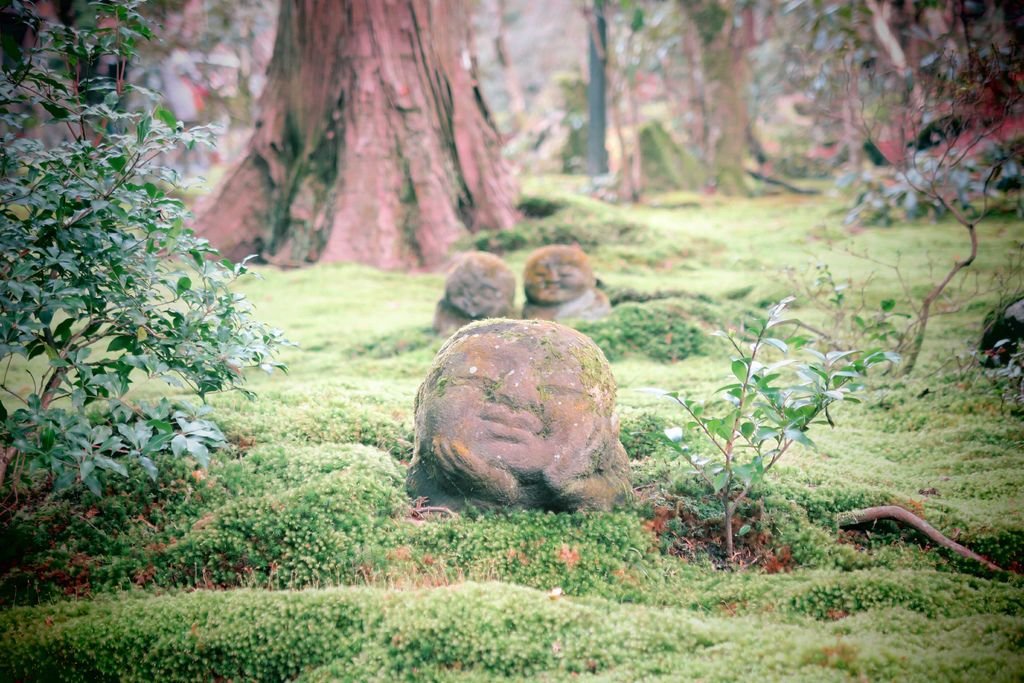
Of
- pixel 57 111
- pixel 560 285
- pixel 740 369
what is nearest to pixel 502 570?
pixel 740 369

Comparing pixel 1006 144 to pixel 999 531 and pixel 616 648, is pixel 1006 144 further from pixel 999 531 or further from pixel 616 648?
pixel 616 648

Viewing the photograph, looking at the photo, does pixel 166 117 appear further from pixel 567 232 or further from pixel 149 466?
pixel 567 232

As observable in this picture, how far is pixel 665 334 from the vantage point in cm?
620

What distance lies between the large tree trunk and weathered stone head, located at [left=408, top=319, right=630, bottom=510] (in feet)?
21.1

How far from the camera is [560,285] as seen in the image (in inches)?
254

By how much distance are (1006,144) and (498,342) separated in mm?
7512

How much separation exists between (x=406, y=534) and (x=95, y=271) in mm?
1839

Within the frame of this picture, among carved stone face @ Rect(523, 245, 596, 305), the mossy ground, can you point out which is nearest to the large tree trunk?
carved stone face @ Rect(523, 245, 596, 305)

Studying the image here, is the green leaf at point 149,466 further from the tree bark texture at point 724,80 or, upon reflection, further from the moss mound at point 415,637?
the tree bark texture at point 724,80

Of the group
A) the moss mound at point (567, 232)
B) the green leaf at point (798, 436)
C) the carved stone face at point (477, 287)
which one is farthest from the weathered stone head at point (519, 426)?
the moss mound at point (567, 232)

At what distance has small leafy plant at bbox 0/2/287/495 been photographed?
284 cm

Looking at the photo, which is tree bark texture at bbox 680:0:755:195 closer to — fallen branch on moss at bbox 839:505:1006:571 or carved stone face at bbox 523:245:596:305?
carved stone face at bbox 523:245:596:305

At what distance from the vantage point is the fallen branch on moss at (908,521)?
9.59ft

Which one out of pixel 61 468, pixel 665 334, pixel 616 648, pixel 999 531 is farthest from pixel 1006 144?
pixel 61 468
